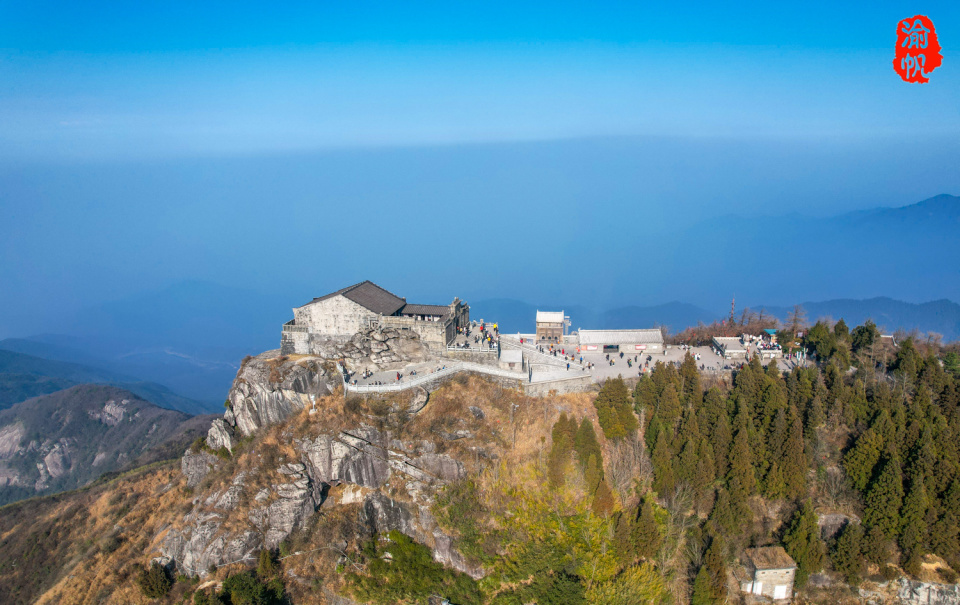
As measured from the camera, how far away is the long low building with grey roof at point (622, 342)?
57250 mm

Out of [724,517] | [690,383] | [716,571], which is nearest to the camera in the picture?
[716,571]

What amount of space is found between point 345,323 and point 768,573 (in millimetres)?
40015

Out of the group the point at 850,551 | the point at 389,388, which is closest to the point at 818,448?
the point at 850,551

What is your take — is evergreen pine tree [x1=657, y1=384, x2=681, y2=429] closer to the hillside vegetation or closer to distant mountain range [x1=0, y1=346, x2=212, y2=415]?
the hillside vegetation

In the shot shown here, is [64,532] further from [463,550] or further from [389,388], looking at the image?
[463,550]

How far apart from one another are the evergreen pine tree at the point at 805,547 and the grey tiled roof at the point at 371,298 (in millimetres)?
37871

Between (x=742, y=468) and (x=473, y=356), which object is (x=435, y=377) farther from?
(x=742, y=468)

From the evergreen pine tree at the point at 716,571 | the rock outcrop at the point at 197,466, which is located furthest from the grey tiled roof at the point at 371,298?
the evergreen pine tree at the point at 716,571

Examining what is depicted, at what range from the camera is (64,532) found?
192 feet

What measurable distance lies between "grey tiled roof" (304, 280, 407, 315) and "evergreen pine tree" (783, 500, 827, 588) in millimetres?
37871

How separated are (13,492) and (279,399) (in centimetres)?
8428

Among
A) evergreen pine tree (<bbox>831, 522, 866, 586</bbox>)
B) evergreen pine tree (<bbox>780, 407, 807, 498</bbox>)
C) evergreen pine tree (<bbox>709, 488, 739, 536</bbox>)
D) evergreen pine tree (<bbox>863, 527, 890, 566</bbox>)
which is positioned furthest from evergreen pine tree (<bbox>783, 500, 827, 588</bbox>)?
evergreen pine tree (<bbox>709, 488, 739, 536</bbox>)

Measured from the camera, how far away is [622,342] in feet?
188

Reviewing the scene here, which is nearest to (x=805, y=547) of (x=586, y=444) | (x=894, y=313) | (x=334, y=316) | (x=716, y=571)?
(x=716, y=571)
